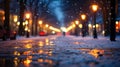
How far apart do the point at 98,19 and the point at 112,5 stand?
199 ft

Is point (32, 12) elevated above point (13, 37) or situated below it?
above

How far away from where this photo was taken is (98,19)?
9425 cm

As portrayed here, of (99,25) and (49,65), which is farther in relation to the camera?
(99,25)

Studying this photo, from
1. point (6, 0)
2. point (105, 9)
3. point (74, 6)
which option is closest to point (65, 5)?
point (74, 6)

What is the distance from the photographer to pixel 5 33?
144ft

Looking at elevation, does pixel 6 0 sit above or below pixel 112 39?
above

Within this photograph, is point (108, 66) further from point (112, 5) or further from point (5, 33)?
point (5, 33)

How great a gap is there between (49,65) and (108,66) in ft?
6.24

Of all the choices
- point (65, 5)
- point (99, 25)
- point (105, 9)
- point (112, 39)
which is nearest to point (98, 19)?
point (99, 25)

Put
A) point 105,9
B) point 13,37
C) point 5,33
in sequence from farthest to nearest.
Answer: point 105,9 → point 13,37 → point 5,33

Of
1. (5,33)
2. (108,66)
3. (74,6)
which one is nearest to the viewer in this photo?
(108,66)

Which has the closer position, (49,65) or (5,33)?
(49,65)

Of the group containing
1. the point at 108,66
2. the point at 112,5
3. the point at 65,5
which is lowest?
the point at 108,66

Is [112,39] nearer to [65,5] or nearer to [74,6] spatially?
[74,6]
